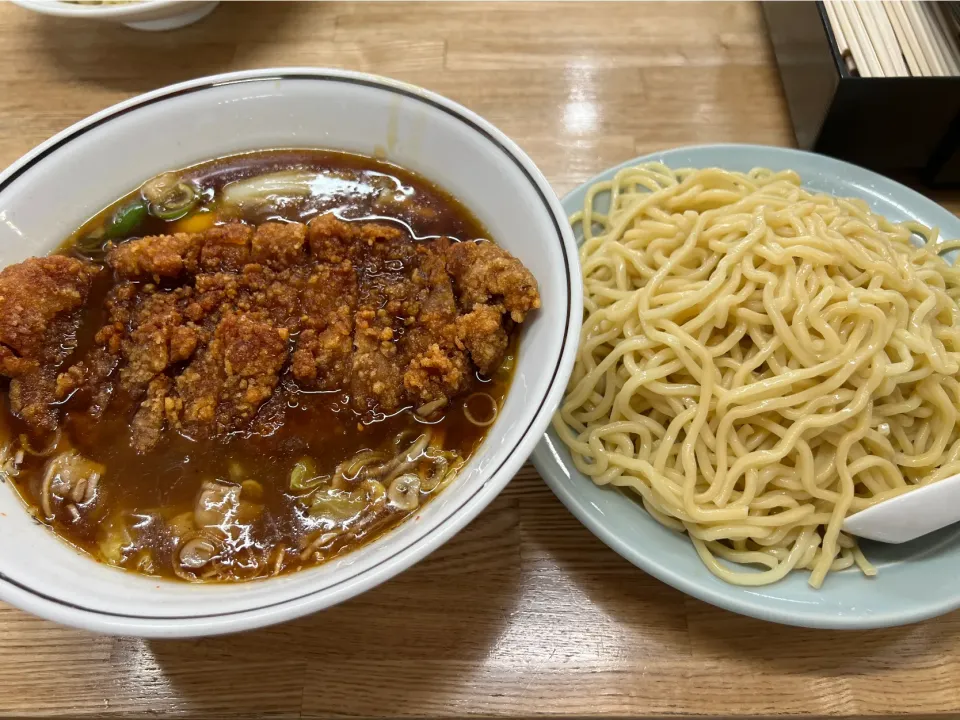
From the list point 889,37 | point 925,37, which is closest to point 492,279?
point 889,37

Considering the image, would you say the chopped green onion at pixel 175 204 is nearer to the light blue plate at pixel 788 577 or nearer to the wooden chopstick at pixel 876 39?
the light blue plate at pixel 788 577

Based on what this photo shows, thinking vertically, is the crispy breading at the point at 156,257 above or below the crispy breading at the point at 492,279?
below

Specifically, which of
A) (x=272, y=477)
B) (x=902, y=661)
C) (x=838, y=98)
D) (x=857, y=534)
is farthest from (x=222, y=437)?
(x=838, y=98)

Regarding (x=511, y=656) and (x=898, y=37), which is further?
(x=898, y=37)

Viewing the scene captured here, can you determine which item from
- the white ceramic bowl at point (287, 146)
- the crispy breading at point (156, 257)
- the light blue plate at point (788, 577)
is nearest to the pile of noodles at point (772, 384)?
the light blue plate at point (788, 577)

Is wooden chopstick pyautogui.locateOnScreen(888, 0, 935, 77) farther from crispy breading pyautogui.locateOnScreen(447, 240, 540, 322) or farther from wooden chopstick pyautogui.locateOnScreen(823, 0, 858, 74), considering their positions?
crispy breading pyautogui.locateOnScreen(447, 240, 540, 322)

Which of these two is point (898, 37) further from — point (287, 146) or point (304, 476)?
point (304, 476)
